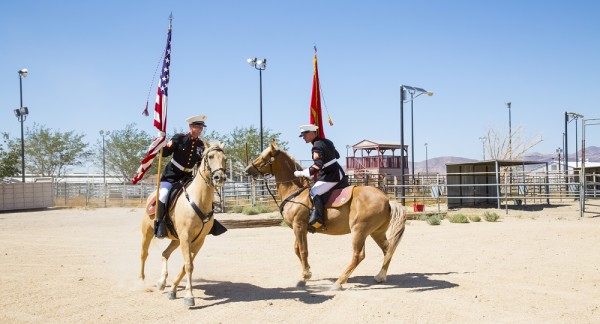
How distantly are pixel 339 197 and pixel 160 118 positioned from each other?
312cm

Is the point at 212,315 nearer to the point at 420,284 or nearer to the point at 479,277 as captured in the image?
the point at 420,284

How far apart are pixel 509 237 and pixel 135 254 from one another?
32.1 feet

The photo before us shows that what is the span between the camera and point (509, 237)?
13984mm

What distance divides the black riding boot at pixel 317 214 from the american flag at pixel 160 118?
2543 mm

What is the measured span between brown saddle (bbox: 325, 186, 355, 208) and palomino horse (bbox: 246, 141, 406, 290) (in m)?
0.06

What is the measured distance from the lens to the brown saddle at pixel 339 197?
826cm

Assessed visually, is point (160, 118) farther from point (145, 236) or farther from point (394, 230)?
point (394, 230)

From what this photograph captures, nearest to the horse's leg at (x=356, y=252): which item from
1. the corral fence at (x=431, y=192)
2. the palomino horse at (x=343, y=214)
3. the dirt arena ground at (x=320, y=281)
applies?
the palomino horse at (x=343, y=214)

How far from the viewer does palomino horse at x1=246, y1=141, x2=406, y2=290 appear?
316 inches

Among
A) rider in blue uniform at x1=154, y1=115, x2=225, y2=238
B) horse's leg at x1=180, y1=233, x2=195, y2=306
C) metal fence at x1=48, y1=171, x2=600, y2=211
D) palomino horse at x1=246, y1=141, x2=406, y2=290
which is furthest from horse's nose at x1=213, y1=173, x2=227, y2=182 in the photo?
metal fence at x1=48, y1=171, x2=600, y2=211

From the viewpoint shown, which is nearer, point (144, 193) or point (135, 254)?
point (135, 254)

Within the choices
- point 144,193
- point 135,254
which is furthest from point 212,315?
point 144,193

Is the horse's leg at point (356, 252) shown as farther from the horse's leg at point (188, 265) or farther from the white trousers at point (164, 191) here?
the white trousers at point (164, 191)

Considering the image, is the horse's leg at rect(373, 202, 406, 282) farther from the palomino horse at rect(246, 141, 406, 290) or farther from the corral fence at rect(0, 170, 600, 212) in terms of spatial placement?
the corral fence at rect(0, 170, 600, 212)
